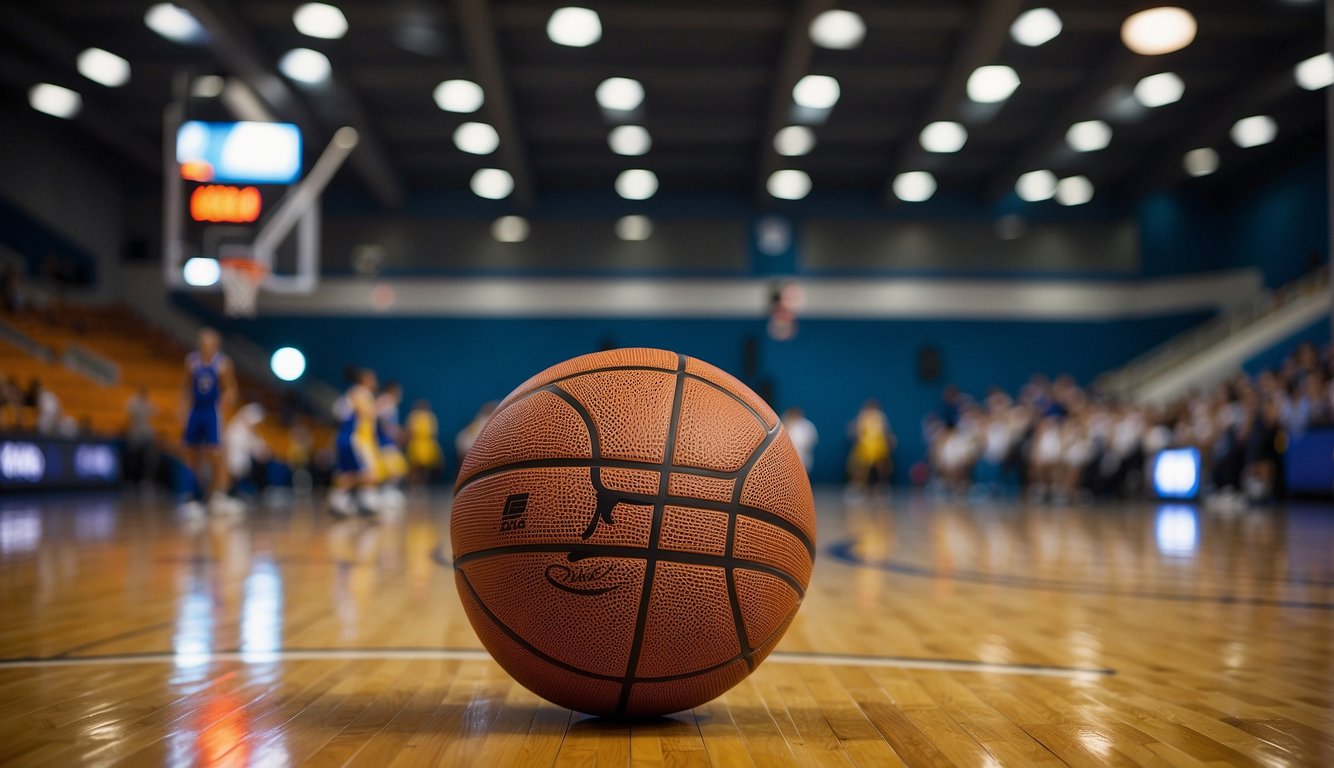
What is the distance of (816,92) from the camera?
15.5m

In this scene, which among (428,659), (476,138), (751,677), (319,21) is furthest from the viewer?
(476,138)

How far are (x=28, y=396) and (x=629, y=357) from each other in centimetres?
1298

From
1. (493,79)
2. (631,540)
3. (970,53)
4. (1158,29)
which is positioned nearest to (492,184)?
(493,79)

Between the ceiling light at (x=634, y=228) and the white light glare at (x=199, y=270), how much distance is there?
33.3ft

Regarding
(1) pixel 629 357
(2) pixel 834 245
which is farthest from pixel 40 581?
(2) pixel 834 245

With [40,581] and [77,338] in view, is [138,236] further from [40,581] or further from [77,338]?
[40,581]

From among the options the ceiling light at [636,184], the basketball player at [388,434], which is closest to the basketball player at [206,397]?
the basketball player at [388,434]

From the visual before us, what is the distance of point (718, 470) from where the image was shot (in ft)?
7.25

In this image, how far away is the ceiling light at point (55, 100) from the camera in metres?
16.1

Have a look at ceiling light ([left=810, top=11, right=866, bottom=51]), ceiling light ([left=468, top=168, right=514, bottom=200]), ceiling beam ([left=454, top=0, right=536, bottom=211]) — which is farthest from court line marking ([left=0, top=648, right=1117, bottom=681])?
ceiling light ([left=468, top=168, right=514, bottom=200])

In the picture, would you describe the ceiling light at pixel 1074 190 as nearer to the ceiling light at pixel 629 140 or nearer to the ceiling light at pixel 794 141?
the ceiling light at pixel 794 141

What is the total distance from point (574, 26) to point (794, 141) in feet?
19.1

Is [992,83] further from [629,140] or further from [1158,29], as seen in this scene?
[629,140]

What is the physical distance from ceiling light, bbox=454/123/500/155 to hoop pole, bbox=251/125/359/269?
1.69m
